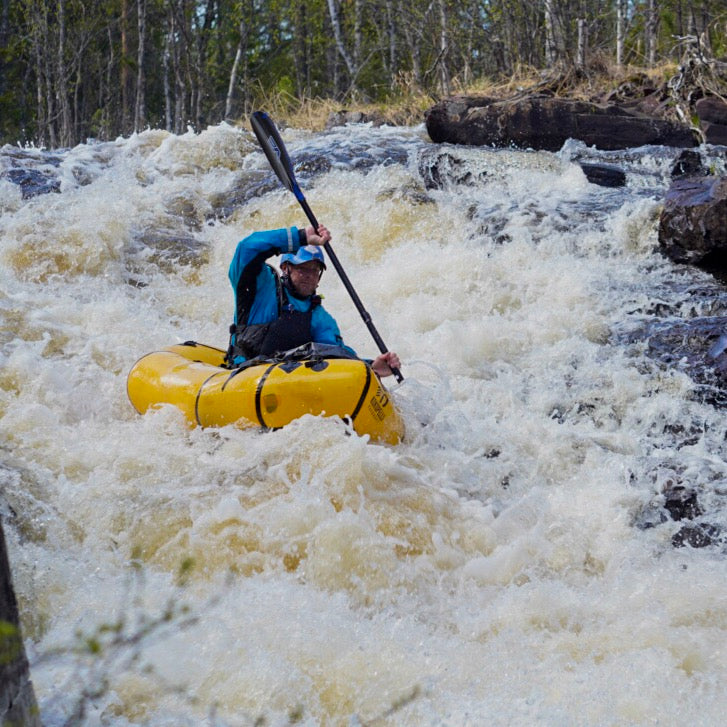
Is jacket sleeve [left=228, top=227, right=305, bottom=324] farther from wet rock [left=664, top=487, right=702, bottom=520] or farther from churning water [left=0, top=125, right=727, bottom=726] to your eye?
wet rock [left=664, top=487, right=702, bottom=520]

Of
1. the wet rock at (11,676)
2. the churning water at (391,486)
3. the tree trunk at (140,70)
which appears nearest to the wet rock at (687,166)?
the churning water at (391,486)

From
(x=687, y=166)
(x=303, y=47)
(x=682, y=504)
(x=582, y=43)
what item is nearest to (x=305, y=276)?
(x=682, y=504)

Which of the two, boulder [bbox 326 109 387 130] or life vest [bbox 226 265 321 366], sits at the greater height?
boulder [bbox 326 109 387 130]

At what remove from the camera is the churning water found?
2.53 metres

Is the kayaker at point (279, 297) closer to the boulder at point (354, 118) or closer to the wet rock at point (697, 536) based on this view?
the wet rock at point (697, 536)

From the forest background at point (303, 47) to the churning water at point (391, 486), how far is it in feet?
14.0

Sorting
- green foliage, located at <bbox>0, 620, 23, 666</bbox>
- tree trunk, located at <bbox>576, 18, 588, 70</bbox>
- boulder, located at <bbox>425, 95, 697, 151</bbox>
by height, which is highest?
tree trunk, located at <bbox>576, 18, 588, 70</bbox>

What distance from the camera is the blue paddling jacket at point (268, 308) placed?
14.9 ft

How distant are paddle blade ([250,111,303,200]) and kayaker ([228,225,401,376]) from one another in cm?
91

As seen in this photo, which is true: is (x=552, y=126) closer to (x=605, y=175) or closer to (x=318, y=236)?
(x=605, y=175)

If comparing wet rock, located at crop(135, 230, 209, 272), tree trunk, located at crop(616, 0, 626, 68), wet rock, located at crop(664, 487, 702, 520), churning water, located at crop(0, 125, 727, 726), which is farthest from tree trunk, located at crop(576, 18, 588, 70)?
wet rock, located at crop(664, 487, 702, 520)

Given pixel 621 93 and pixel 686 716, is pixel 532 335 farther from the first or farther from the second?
pixel 621 93

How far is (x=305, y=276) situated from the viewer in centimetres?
462

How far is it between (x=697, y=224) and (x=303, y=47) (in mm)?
15835
